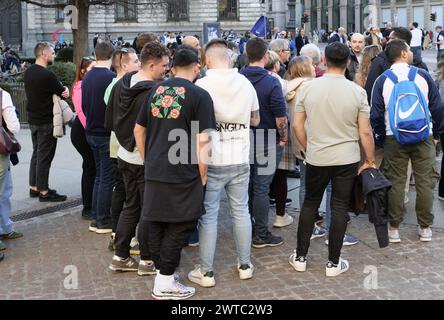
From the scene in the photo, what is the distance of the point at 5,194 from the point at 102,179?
102 centimetres

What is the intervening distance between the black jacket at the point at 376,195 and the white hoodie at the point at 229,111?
1.09 meters

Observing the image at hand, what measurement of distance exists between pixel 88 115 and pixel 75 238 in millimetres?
1330

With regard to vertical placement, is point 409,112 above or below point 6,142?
above

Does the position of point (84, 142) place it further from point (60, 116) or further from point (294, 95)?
point (294, 95)

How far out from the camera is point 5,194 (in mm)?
6449

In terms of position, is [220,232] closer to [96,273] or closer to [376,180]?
[96,273]

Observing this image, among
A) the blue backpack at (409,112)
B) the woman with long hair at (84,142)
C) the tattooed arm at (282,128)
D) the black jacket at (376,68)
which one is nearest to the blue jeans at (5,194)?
the woman with long hair at (84,142)

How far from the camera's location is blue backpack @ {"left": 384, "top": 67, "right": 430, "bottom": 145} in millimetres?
5836

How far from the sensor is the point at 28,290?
5.18 m

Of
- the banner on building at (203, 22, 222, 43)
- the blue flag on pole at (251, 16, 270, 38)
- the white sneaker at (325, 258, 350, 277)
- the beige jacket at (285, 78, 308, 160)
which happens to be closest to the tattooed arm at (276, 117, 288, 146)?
the beige jacket at (285, 78, 308, 160)

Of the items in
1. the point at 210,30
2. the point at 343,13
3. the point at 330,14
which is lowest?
the point at 210,30

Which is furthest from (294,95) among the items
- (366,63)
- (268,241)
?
(268,241)

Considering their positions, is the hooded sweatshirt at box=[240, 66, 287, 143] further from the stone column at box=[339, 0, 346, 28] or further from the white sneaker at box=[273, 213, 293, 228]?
the stone column at box=[339, 0, 346, 28]

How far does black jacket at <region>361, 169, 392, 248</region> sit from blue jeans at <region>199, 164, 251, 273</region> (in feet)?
3.41
